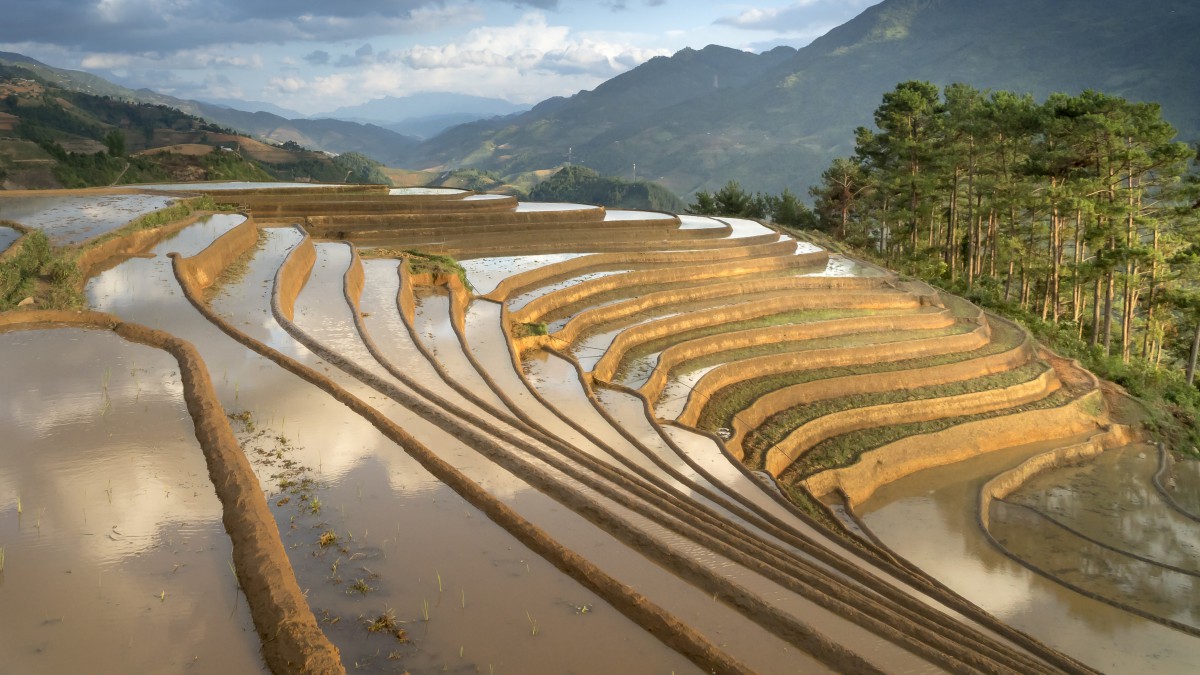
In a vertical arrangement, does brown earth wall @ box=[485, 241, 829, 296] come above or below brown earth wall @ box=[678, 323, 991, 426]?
above

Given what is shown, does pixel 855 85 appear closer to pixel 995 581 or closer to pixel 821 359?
pixel 821 359

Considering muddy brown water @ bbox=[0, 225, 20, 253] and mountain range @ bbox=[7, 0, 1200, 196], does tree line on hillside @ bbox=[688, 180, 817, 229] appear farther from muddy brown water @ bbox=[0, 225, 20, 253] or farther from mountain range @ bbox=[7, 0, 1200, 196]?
mountain range @ bbox=[7, 0, 1200, 196]

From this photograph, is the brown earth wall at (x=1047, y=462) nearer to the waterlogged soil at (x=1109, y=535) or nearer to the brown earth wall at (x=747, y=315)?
the waterlogged soil at (x=1109, y=535)

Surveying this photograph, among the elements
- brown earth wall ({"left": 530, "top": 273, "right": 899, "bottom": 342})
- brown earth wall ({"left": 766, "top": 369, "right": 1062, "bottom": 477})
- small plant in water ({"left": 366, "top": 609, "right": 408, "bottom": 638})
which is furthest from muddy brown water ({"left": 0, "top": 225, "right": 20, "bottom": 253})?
brown earth wall ({"left": 766, "top": 369, "right": 1062, "bottom": 477})

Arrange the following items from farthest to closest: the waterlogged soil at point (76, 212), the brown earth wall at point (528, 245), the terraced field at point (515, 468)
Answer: the brown earth wall at point (528, 245), the waterlogged soil at point (76, 212), the terraced field at point (515, 468)

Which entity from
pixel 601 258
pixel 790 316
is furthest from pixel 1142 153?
pixel 601 258

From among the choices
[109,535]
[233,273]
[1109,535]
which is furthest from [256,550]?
[1109,535]

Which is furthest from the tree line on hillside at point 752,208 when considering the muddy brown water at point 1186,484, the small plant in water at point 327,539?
the small plant in water at point 327,539
